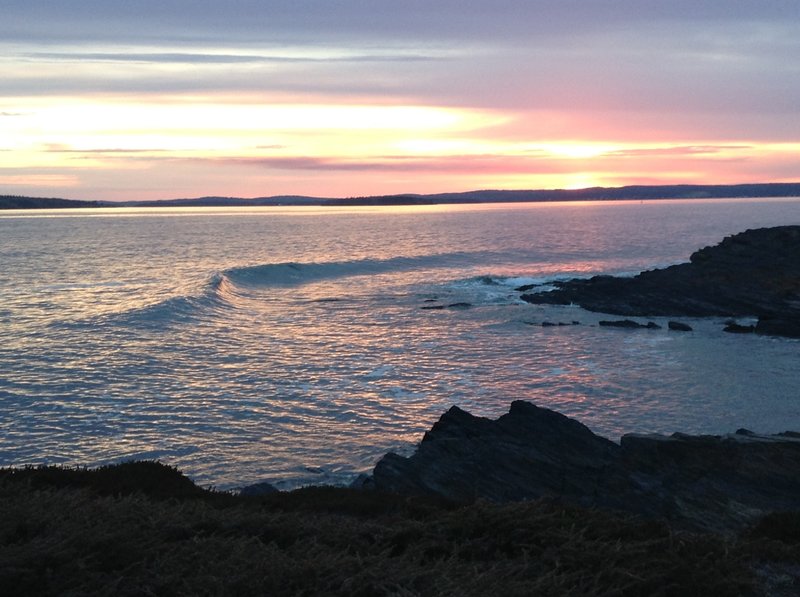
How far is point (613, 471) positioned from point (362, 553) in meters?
7.18

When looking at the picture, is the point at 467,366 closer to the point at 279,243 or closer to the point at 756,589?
the point at 756,589

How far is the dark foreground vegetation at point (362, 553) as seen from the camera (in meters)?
6.91

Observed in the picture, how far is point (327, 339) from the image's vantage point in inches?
1351

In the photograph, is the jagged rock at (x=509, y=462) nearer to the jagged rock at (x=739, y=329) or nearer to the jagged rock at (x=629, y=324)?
the jagged rock at (x=629, y=324)

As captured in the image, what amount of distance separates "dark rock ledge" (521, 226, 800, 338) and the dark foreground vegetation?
31.7m

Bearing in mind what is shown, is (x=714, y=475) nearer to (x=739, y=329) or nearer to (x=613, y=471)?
(x=613, y=471)

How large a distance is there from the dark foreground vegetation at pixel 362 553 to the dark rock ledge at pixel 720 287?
31.7 m

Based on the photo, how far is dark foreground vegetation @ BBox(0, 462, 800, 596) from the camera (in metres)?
6.91

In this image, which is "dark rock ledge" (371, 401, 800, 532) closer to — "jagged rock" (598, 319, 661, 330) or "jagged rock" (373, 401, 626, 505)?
"jagged rock" (373, 401, 626, 505)

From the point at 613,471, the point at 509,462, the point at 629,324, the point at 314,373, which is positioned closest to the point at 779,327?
Result: the point at 629,324

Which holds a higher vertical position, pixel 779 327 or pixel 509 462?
pixel 509 462

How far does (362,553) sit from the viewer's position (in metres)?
8.07

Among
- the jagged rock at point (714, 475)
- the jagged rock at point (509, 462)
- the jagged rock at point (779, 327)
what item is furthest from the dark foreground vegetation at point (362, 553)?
the jagged rock at point (779, 327)

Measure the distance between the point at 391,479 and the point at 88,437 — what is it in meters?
9.66
